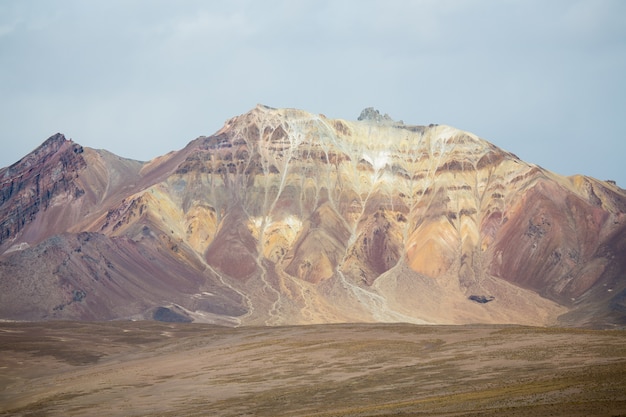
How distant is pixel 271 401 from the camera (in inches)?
3302

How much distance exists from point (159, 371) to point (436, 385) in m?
49.2

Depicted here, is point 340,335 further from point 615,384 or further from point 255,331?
point 615,384

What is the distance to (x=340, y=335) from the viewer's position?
149250 mm

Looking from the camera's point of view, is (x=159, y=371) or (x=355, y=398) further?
(x=159, y=371)

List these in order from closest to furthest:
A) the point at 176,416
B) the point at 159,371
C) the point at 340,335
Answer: the point at 176,416
the point at 159,371
the point at 340,335

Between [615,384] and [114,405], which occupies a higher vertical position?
[615,384]

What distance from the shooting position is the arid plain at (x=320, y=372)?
6794cm

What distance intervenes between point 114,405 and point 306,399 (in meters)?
21.3

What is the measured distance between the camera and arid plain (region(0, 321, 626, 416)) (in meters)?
67.9

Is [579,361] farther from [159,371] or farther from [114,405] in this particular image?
[159,371]

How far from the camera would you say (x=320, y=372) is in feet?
347

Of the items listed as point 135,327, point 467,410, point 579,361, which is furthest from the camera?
point 135,327

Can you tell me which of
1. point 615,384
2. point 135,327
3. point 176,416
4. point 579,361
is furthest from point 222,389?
point 135,327

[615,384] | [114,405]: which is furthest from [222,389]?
[615,384]
